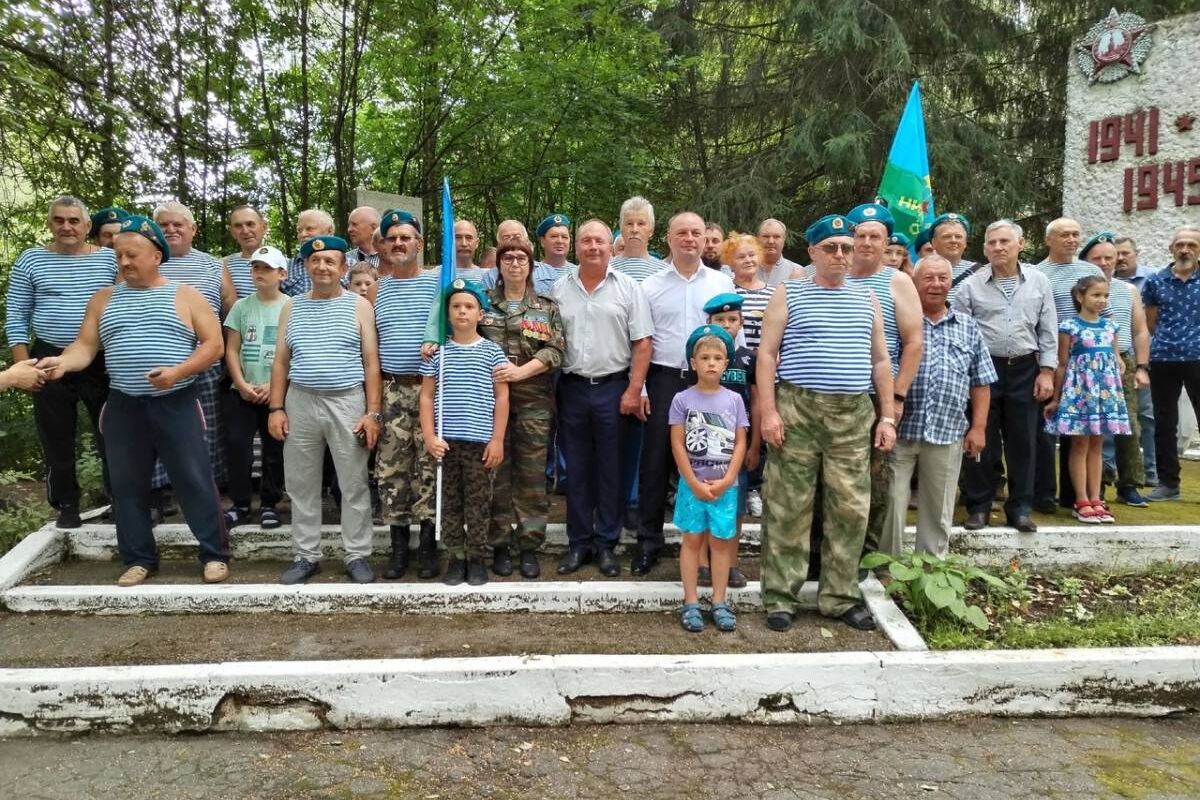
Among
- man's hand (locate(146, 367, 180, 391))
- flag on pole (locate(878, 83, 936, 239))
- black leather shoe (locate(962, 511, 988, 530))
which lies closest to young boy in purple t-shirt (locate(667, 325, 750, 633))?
black leather shoe (locate(962, 511, 988, 530))

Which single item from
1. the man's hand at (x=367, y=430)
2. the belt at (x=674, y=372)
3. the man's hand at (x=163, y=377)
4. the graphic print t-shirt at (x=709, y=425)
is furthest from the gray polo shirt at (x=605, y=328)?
the man's hand at (x=163, y=377)

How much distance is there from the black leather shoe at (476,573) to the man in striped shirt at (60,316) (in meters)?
2.58

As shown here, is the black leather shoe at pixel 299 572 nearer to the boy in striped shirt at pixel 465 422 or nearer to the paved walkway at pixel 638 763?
the boy in striped shirt at pixel 465 422

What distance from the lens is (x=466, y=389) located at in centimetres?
421

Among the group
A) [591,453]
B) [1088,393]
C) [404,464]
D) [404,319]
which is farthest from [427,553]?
[1088,393]

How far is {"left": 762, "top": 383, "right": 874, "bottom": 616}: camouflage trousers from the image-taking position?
388 centimetres

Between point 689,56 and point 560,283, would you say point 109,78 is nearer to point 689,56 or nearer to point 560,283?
point 560,283

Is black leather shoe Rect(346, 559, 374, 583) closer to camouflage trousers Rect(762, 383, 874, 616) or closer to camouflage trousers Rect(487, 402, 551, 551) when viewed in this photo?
camouflage trousers Rect(487, 402, 551, 551)

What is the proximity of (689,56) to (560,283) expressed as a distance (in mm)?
8164

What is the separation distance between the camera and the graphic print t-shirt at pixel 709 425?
12.7ft

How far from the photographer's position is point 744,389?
14.6ft

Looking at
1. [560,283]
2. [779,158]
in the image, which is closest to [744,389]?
[560,283]

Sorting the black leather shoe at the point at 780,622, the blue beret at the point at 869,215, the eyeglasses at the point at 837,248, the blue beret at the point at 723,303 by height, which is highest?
the blue beret at the point at 869,215

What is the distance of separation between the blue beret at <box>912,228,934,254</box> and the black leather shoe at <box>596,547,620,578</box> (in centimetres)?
309
